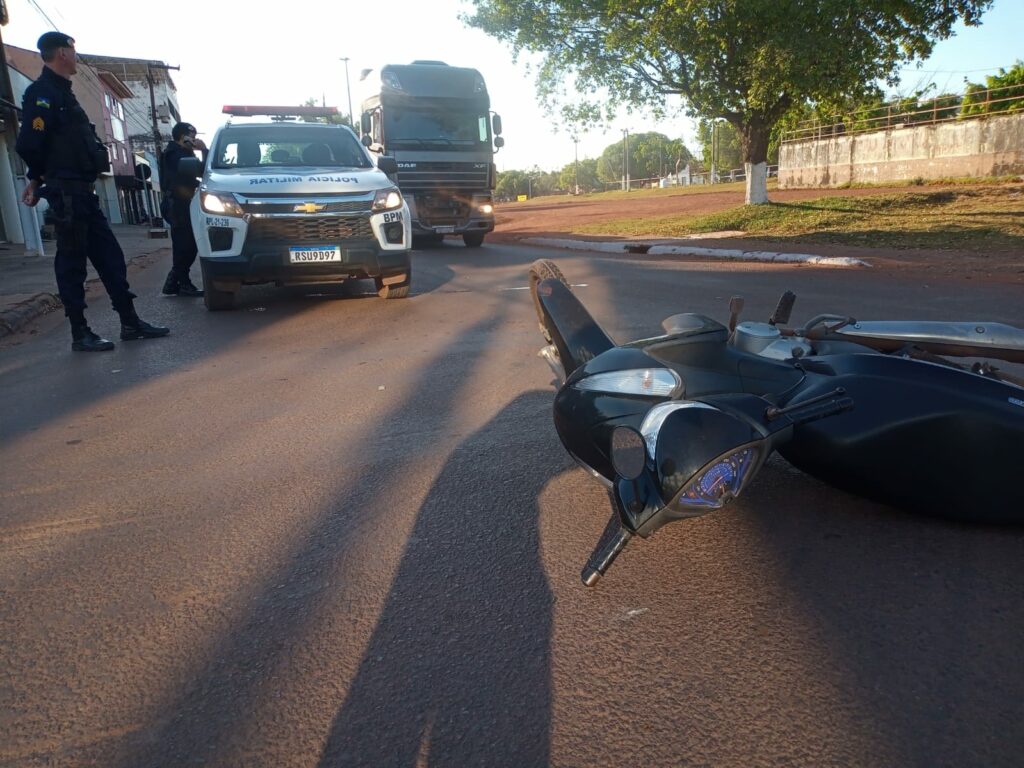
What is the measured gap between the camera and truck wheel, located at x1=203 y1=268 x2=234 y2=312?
26.4ft

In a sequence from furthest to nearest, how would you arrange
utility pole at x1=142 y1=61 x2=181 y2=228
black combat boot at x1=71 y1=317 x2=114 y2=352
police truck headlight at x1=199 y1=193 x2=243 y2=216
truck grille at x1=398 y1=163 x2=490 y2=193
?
utility pole at x1=142 y1=61 x2=181 y2=228, truck grille at x1=398 y1=163 x2=490 y2=193, police truck headlight at x1=199 y1=193 x2=243 y2=216, black combat boot at x1=71 y1=317 x2=114 y2=352

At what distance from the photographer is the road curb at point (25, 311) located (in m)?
7.73

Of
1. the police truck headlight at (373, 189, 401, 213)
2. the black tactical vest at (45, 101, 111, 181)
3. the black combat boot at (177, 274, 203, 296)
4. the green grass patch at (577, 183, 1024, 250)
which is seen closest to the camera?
the black tactical vest at (45, 101, 111, 181)

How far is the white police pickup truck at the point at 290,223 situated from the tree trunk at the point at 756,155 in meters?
14.7

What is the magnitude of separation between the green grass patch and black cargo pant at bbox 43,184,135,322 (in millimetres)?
11985

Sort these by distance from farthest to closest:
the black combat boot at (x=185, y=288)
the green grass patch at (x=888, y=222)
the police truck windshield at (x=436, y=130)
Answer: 1. the police truck windshield at (x=436, y=130)
2. the green grass patch at (x=888, y=222)
3. the black combat boot at (x=185, y=288)

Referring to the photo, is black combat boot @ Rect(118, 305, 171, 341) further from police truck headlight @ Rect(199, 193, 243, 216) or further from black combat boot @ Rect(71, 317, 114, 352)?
police truck headlight @ Rect(199, 193, 243, 216)

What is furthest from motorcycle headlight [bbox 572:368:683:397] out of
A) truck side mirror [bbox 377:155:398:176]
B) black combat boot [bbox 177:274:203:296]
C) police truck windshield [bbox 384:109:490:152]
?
police truck windshield [bbox 384:109:490:152]

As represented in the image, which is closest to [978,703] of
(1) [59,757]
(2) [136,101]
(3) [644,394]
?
(3) [644,394]

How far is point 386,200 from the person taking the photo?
8.02 metres

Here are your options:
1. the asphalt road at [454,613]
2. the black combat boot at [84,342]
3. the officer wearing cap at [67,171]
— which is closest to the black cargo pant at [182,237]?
the officer wearing cap at [67,171]

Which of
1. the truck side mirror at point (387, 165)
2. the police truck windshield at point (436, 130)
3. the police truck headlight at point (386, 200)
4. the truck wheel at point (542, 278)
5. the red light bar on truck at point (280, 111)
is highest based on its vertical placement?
the red light bar on truck at point (280, 111)

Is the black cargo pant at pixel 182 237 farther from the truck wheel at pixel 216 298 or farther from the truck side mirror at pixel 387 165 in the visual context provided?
the truck side mirror at pixel 387 165

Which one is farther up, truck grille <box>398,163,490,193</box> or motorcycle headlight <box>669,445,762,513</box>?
truck grille <box>398,163,490,193</box>
